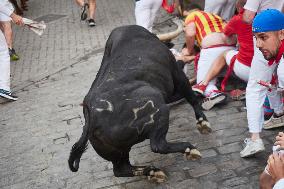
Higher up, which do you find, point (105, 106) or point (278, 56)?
point (278, 56)

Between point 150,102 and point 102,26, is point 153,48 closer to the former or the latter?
point 150,102

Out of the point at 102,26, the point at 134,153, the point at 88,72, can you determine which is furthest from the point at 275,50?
the point at 102,26

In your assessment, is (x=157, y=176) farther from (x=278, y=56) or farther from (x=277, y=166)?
(x=278, y=56)

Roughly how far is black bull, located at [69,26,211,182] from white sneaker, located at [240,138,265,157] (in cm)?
72

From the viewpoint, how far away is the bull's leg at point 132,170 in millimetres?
3951

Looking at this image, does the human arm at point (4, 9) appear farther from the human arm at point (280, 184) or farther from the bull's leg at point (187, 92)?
the human arm at point (280, 184)

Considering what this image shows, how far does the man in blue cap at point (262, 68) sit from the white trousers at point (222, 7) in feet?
8.80

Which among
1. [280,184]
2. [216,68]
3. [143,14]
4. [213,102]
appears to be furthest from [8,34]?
[280,184]

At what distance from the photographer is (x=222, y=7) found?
696 centimetres

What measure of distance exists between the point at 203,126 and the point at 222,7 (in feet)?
9.39

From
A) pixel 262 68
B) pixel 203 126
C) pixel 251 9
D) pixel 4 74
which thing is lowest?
pixel 4 74

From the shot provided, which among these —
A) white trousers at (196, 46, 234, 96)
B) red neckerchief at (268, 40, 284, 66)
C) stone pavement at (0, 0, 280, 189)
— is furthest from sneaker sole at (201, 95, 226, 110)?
red neckerchief at (268, 40, 284, 66)

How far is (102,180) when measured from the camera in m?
4.36

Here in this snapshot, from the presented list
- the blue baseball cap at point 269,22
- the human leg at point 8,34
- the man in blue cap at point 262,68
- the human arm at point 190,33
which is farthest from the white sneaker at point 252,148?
the human leg at point 8,34
